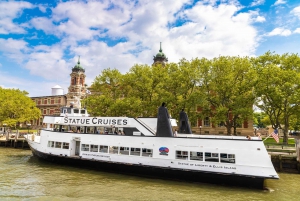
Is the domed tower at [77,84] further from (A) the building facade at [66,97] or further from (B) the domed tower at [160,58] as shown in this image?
(B) the domed tower at [160,58]

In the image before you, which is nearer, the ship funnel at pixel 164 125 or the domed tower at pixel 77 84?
the ship funnel at pixel 164 125

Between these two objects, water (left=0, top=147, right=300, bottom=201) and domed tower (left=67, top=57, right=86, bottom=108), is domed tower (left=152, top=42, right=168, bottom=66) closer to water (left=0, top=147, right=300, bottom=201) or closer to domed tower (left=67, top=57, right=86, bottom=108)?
domed tower (left=67, top=57, right=86, bottom=108)

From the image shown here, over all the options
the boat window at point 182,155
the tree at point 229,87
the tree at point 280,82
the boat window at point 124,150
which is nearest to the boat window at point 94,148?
the boat window at point 124,150

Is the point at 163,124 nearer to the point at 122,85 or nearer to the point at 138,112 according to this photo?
the point at 138,112

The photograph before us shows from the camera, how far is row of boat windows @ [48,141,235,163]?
15.7 metres

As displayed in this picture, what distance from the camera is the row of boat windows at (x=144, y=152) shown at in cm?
1568

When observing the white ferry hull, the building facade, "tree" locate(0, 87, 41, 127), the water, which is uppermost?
the building facade

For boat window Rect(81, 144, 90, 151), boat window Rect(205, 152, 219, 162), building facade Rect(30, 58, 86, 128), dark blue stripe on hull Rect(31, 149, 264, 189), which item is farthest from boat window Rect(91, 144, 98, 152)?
building facade Rect(30, 58, 86, 128)

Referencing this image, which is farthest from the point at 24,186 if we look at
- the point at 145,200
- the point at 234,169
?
the point at 234,169

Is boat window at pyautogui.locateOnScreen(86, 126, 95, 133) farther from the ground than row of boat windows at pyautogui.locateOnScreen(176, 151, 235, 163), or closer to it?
farther from the ground

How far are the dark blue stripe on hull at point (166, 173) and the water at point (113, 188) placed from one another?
1.39 feet

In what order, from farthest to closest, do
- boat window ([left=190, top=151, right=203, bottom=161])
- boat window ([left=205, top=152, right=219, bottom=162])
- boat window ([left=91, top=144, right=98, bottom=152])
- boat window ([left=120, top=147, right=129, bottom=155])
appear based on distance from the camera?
boat window ([left=91, top=144, right=98, bottom=152])
boat window ([left=120, top=147, right=129, bottom=155])
boat window ([left=190, top=151, right=203, bottom=161])
boat window ([left=205, top=152, right=219, bottom=162])

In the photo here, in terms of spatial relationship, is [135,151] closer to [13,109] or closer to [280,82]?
[280,82]

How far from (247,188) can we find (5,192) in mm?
16048
